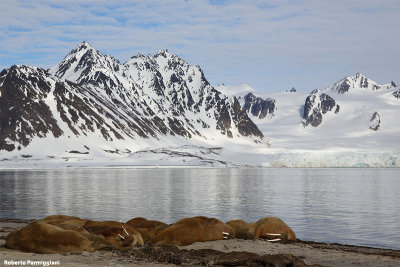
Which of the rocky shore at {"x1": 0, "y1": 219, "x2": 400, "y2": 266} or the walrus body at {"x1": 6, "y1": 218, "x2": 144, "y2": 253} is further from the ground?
the walrus body at {"x1": 6, "y1": 218, "x2": 144, "y2": 253}

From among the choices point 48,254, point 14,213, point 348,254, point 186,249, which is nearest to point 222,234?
point 186,249

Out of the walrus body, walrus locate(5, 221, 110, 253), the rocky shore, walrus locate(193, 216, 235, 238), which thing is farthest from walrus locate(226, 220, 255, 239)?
walrus locate(5, 221, 110, 253)

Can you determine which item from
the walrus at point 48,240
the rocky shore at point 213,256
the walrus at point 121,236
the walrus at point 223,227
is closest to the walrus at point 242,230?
the walrus at point 223,227

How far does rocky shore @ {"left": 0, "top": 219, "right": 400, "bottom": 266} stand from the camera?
18016 millimetres

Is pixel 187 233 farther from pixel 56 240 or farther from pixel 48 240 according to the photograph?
pixel 48 240

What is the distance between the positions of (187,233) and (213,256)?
13.7ft

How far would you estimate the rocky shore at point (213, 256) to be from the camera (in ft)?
59.1

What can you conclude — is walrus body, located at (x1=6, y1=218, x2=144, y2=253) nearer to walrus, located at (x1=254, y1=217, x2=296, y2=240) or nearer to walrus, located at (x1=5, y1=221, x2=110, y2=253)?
walrus, located at (x1=5, y1=221, x2=110, y2=253)

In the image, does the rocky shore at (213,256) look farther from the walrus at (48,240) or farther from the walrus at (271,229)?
the walrus at (271,229)

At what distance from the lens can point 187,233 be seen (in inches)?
957

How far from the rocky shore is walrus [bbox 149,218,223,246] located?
14.4 inches

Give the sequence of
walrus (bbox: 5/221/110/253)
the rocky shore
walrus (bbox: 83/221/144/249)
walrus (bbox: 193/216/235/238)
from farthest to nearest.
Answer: walrus (bbox: 193/216/235/238) → walrus (bbox: 83/221/144/249) → walrus (bbox: 5/221/110/253) → the rocky shore

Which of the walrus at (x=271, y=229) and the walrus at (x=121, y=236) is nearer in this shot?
the walrus at (x=121, y=236)

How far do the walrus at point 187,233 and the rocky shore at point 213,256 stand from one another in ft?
1.20
